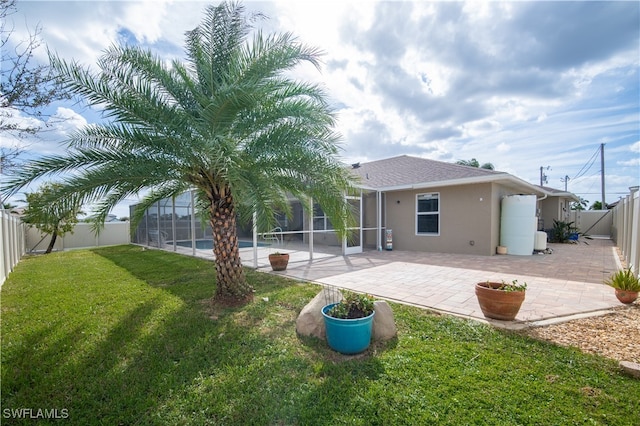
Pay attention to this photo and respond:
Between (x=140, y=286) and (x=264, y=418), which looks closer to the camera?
(x=264, y=418)

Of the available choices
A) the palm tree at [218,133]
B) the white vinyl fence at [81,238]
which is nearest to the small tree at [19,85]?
the palm tree at [218,133]

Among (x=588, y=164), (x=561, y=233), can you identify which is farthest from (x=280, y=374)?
(x=588, y=164)

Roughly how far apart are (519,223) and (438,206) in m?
2.83

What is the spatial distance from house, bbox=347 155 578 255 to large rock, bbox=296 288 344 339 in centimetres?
683

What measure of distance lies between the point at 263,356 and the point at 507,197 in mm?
10617

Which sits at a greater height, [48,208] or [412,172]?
[412,172]

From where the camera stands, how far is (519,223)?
33.4 ft

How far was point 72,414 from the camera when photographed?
244 cm

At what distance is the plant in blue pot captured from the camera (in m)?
3.24

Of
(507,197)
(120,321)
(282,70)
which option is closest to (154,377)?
(120,321)

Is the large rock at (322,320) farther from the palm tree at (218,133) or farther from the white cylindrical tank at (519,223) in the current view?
the white cylindrical tank at (519,223)

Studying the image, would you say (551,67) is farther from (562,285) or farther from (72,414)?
(72,414)

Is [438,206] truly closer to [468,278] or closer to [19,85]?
[468,278]

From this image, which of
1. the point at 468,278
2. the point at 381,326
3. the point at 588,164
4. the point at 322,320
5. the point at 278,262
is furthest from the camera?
the point at 588,164
